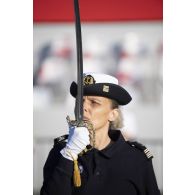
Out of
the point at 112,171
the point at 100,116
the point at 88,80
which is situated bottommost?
the point at 112,171

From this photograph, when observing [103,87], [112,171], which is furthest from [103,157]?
[103,87]

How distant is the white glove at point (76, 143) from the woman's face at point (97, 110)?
0.07m

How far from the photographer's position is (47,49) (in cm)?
176

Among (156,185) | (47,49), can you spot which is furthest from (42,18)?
(156,185)

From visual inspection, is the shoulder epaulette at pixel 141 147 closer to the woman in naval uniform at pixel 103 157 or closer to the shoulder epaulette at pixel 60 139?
the woman in naval uniform at pixel 103 157

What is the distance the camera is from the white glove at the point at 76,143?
1438 millimetres

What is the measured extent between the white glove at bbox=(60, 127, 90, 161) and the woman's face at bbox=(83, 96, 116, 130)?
0.07 m

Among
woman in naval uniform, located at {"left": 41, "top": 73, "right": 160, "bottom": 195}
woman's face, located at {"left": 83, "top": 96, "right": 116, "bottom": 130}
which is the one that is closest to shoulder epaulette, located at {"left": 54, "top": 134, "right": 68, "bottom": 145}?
woman in naval uniform, located at {"left": 41, "top": 73, "right": 160, "bottom": 195}

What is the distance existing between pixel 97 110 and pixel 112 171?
177 millimetres

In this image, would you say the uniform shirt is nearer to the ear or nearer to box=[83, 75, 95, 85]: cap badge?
the ear

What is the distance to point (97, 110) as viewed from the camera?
1.53 meters

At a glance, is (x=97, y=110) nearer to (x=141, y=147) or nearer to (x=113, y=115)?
(x=113, y=115)
